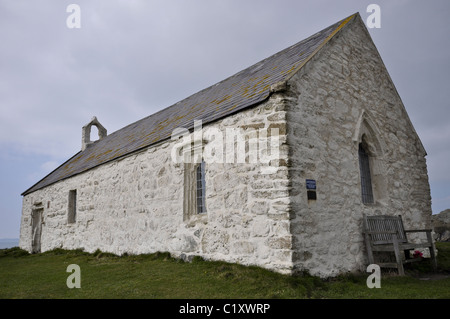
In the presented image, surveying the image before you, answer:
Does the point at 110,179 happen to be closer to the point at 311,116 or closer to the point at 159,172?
the point at 159,172

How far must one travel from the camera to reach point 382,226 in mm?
7555

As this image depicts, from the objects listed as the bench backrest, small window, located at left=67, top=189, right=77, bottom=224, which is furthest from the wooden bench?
small window, located at left=67, top=189, right=77, bottom=224

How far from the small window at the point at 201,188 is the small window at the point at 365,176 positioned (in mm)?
3922

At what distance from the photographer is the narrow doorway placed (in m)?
16.2

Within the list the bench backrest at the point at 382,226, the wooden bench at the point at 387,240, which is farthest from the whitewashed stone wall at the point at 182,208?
the bench backrest at the point at 382,226

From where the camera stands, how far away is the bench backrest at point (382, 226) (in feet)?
23.7

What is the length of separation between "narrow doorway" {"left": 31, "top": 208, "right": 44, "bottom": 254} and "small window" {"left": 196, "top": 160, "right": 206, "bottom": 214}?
38.4 ft

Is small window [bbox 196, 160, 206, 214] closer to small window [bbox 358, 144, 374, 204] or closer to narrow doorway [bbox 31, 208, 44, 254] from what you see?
small window [bbox 358, 144, 374, 204]

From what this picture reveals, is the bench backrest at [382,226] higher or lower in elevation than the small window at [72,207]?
lower

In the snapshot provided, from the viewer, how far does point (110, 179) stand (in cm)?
1136

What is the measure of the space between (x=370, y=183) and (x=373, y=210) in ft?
3.54

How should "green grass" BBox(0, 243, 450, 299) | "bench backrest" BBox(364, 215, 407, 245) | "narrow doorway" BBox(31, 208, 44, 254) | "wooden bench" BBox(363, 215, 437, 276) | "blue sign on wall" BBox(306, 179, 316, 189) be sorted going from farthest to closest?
"narrow doorway" BBox(31, 208, 44, 254) < "bench backrest" BBox(364, 215, 407, 245) < "wooden bench" BBox(363, 215, 437, 276) < "blue sign on wall" BBox(306, 179, 316, 189) < "green grass" BBox(0, 243, 450, 299)

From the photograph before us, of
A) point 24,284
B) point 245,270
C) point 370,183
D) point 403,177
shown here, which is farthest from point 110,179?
point 403,177

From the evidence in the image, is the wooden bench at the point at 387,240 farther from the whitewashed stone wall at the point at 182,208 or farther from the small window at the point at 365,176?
the whitewashed stone wall at the point at 182,208
